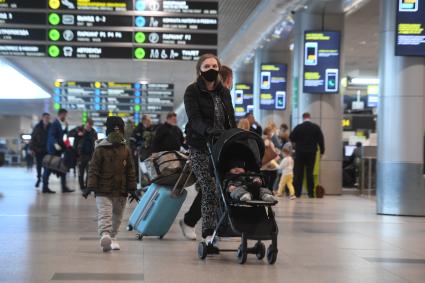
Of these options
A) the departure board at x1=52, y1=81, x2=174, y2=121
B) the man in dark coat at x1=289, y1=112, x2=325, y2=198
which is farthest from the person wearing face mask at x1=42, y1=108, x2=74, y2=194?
the departure board at x1=52, y1=81, x2=174, y2=121

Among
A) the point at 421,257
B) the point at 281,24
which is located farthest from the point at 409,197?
the point at 281,24

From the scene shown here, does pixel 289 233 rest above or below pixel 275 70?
below

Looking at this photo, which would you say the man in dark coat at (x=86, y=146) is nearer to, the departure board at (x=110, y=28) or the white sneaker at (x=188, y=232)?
the departure board at (x=110, y=28)

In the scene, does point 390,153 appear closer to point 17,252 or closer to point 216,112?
point 216,112

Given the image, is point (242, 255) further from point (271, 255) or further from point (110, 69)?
point (110, 69)

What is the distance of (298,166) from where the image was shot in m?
17.4

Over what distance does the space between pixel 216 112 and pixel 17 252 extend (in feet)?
7.25

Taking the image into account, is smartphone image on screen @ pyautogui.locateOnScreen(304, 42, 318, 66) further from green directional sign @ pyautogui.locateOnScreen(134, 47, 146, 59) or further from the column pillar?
the column pillar

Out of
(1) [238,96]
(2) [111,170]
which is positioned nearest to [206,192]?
(2) [111,170]

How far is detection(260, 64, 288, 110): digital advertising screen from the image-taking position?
87.3 ft

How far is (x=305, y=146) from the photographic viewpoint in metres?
17.2

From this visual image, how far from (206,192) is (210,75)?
41.1 inches

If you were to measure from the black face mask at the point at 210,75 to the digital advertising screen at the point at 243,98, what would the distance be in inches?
1015

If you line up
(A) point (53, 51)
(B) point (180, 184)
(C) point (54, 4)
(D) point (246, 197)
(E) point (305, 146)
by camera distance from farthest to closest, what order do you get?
1. (E) point (305, 146)
2. (A) point (53, 51)
3. (C) point (54, 4)
4. (B) point (180, 184)
5. (D) point (246, 197)
